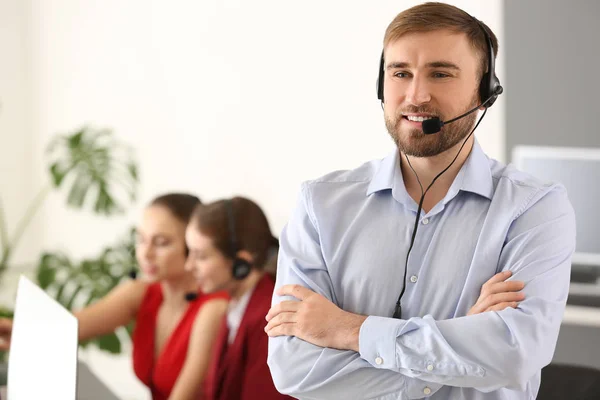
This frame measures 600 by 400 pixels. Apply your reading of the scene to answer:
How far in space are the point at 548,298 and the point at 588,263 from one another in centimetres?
169

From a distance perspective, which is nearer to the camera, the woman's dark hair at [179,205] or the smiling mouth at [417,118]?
the smiling mouth at [417,118]

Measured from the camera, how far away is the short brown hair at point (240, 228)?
249 cm

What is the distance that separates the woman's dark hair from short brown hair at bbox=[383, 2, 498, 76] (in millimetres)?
1320

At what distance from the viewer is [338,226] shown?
66.1 inches

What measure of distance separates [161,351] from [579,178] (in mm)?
1514

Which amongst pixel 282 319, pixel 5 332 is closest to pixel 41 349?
pixel 282 319

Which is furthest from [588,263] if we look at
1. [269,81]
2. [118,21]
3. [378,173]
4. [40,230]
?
[40,230]

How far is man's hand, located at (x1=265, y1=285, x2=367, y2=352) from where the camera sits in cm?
156

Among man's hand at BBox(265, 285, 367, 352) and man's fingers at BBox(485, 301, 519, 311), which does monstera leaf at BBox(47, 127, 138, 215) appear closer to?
man's hand at BBox(265, 285, 367, 352)

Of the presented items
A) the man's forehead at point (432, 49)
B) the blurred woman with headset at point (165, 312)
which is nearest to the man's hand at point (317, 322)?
the man's forehead at point (432, 49)

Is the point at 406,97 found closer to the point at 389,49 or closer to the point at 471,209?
the point at 389,49

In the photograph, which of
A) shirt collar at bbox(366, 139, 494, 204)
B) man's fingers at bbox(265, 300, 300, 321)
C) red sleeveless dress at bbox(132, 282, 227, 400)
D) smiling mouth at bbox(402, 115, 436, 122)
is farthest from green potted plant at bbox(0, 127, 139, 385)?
smiling mouth at bbox(402, 115, 436, 122)

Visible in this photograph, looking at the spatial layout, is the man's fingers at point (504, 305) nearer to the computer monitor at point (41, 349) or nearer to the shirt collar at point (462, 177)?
the shirt collar at point (462, 177)

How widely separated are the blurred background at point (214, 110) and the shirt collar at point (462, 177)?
1524 mm
